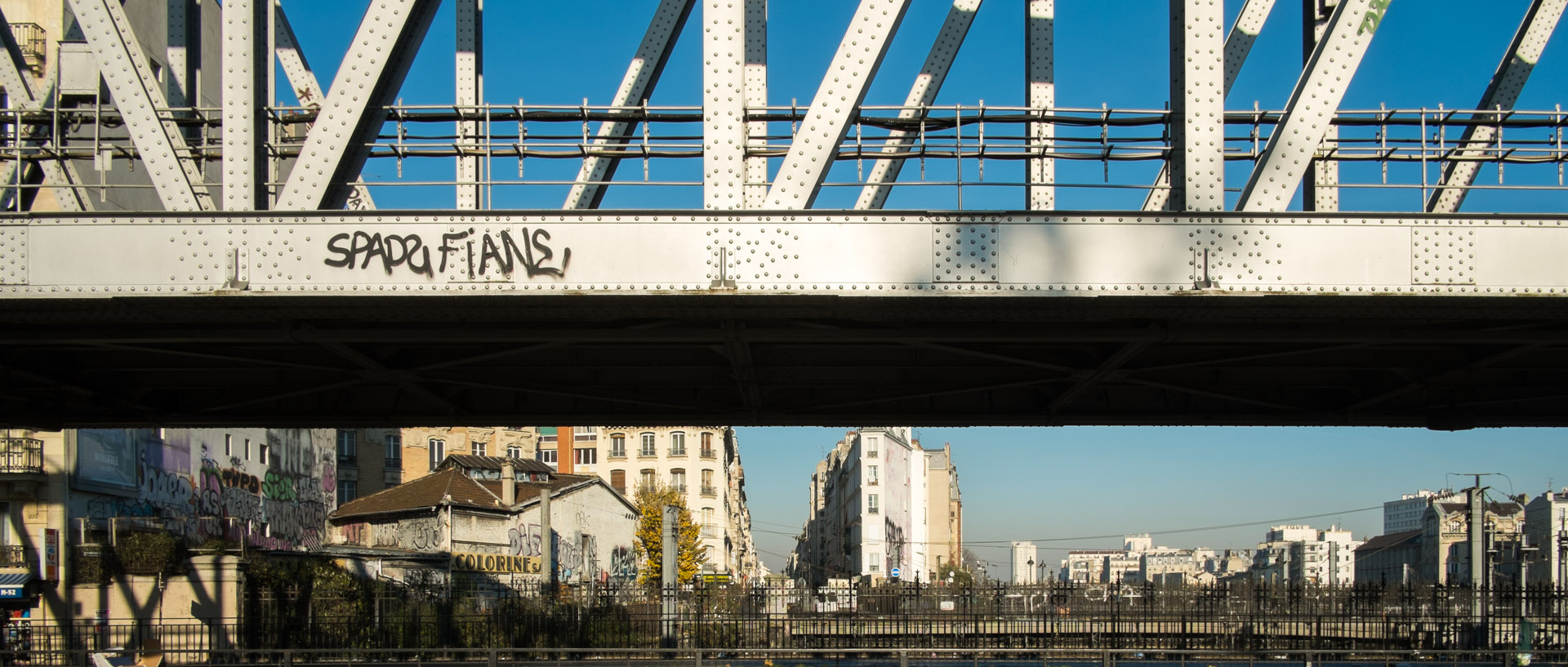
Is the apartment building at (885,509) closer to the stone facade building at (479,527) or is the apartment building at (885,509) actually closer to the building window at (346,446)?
the stone facade building at (479,527)

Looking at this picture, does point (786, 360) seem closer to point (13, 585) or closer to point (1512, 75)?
point (1512, 75)

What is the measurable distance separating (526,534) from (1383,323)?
162ft

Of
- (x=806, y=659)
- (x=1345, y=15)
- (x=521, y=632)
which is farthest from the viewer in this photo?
(x=521, y=632)

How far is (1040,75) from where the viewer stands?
12.1 m

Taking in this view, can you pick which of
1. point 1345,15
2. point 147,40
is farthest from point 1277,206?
point 147,40

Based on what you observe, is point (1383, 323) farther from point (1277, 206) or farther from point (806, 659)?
point (806, 659)

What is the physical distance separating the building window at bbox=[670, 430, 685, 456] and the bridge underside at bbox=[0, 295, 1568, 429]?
70.0 m

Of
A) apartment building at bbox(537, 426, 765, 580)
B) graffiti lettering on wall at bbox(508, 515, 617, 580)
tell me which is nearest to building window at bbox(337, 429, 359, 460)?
graffiti lettering on wall at bbox(508, 515, 617, 580)

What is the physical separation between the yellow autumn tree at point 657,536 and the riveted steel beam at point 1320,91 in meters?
62.6

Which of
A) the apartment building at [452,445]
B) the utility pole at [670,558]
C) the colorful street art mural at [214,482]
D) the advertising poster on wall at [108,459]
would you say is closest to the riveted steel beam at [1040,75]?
the utility pole at [670,558]

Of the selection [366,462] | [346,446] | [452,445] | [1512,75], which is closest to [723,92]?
[1512,75]

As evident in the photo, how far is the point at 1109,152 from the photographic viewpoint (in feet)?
37.6

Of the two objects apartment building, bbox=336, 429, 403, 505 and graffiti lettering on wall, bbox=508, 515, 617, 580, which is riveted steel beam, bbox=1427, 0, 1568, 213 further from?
apartment building, bbox=336, 429, 403, 505

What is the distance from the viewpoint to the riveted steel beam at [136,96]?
32.6 feet
